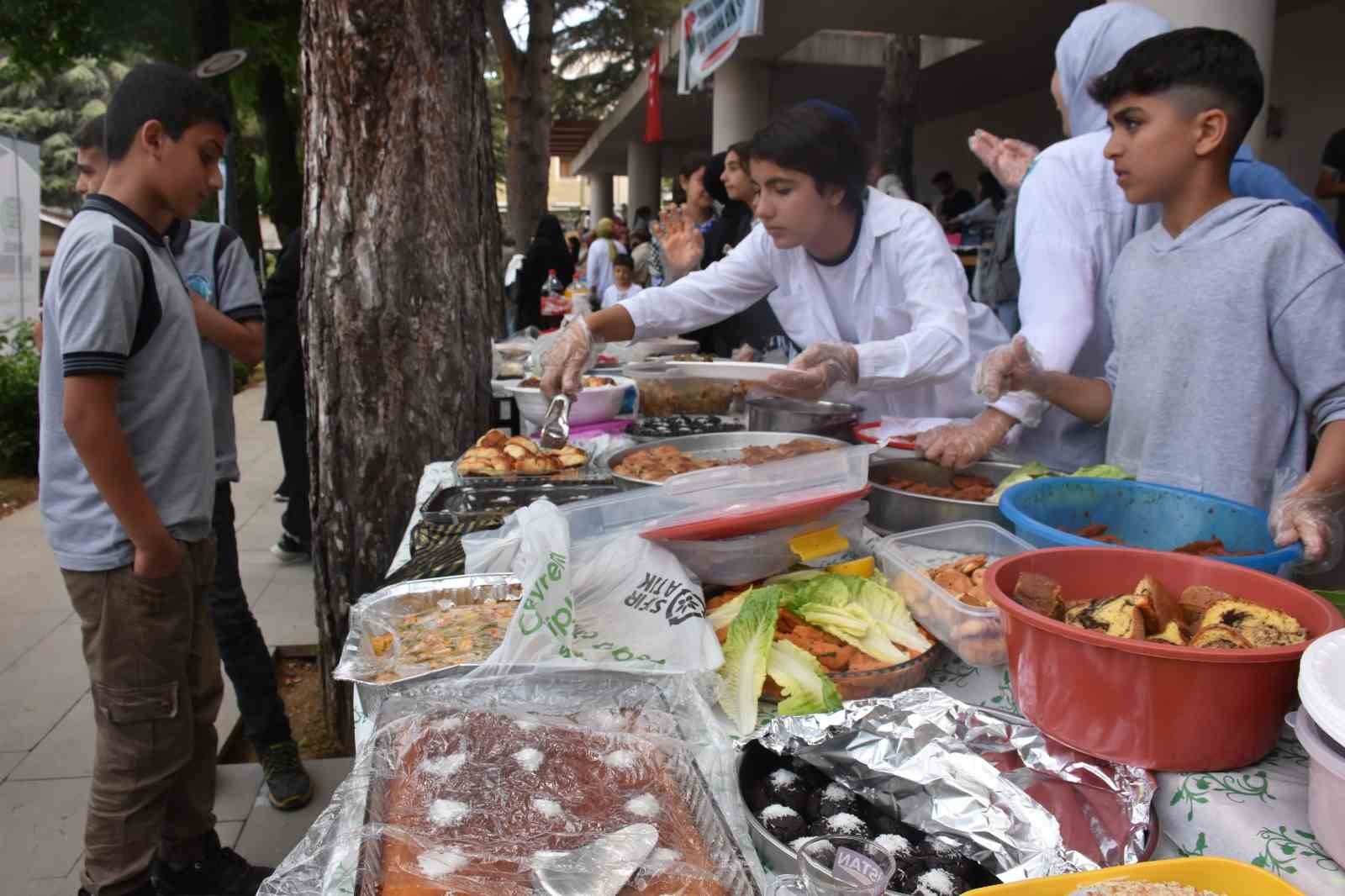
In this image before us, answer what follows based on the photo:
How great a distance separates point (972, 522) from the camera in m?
1.83

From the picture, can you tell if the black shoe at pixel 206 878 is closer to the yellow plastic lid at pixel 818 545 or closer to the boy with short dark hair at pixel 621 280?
the yellow plastic lid at pixel 818 545

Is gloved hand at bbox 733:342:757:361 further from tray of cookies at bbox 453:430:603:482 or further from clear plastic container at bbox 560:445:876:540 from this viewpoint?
clear plastic container at bbox 560:445:876:540

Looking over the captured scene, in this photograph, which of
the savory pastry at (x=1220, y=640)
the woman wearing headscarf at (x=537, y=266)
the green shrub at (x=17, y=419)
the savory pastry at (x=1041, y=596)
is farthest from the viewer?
the woman wearing headscarf at (x=537, y=266)

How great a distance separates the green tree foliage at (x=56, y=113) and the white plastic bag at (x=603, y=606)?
3744 centimetres

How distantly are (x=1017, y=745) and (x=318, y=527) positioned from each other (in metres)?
2.90

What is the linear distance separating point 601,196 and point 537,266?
28.9m

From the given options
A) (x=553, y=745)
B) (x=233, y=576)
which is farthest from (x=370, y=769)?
(x=233, y=576)

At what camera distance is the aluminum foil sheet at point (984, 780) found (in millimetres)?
1083

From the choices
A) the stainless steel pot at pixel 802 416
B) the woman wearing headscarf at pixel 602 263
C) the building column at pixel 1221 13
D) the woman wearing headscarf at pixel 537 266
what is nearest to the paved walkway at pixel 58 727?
the stainless steel pot at pixel 802 416

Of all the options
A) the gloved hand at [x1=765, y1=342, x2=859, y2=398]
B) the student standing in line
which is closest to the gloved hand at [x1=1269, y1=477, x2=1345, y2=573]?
the gloved hand at [x1=765, y1=342, x2=859, y2=398]

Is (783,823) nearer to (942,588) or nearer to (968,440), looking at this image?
(942,588)

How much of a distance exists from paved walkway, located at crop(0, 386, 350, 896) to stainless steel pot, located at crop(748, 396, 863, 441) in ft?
6.70

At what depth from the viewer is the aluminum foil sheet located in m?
1.08

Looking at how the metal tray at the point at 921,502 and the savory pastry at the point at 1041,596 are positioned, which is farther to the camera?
the metal tray at the point at 921,502
